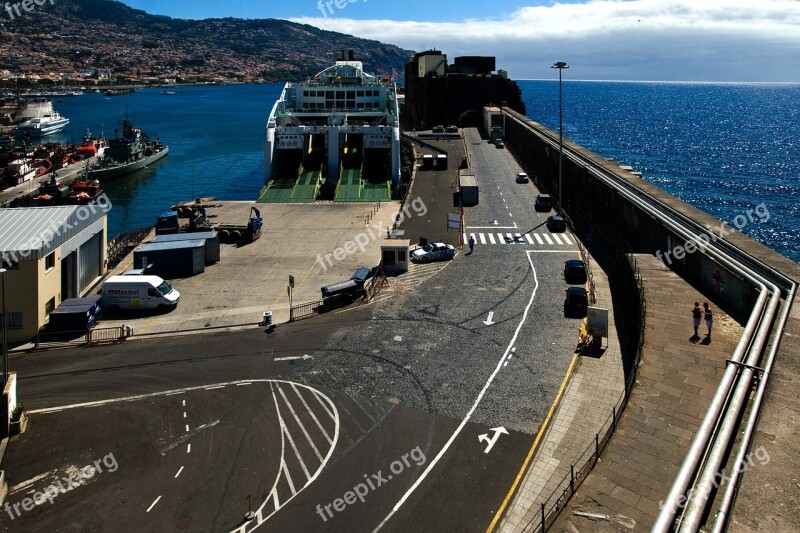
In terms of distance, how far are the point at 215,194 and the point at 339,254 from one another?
3692 cm

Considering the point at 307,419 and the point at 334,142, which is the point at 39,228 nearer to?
the point at 307,419

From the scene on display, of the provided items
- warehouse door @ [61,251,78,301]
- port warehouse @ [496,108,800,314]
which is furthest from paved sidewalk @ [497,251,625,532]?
warehouse door @ [61,251,78,301]

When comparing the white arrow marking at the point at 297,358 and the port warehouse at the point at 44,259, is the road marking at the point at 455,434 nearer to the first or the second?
the white arrow marking at the point at 297,358

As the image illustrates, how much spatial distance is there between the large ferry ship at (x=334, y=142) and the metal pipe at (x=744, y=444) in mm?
40820

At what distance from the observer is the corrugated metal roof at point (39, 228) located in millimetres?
25433

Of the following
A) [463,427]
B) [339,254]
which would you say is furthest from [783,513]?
→ [339,254]

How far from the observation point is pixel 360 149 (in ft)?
210

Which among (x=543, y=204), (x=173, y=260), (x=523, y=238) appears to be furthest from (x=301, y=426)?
(x=543, y=204)

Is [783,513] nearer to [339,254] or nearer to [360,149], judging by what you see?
[339,254]

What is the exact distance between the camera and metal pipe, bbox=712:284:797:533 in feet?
30.4

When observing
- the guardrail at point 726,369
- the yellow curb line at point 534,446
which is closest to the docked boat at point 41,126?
the guardrail at point 726,369

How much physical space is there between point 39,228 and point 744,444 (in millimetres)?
28960

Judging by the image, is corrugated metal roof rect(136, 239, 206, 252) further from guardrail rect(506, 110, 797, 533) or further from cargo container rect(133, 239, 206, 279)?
guardrail rect(506, 110, 797, 533)

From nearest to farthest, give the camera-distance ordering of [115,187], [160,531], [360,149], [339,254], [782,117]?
[160,531] → [339,254] → [360,149] → [115,187] → [782,117]
